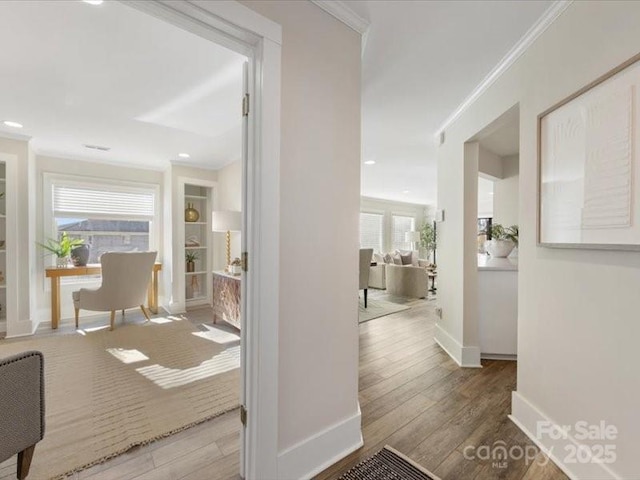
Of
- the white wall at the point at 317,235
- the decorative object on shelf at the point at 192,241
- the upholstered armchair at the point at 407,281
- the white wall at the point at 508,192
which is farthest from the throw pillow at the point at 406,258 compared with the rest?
the white wall at the point at 317,235

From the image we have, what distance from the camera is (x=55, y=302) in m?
3.85

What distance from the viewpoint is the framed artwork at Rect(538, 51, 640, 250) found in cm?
118

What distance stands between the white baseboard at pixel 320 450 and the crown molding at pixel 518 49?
2415mm

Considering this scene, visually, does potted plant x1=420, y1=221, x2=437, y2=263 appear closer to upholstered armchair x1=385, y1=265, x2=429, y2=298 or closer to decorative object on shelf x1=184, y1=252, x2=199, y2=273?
upholstered armchair x1=385, y1=265, x2=429, y2=298

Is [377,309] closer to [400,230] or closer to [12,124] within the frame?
[12,124]

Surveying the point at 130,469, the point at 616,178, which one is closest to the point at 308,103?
the point at 616,178

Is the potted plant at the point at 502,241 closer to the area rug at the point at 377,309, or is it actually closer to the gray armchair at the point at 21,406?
the area rug at the point at 377,309

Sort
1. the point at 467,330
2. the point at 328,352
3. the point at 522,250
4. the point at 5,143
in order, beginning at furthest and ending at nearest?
the point at 5,143 < the point at 467,330 < the point at 522,250 < the point at 328,352

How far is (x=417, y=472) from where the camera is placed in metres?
1.43

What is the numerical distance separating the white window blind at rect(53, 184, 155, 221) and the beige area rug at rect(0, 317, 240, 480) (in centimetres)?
185

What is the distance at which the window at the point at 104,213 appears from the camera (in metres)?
4.20

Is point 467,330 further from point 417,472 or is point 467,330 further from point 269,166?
point 269,166

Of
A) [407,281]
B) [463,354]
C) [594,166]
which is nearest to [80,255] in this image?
[463,354]

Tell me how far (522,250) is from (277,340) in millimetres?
1632
